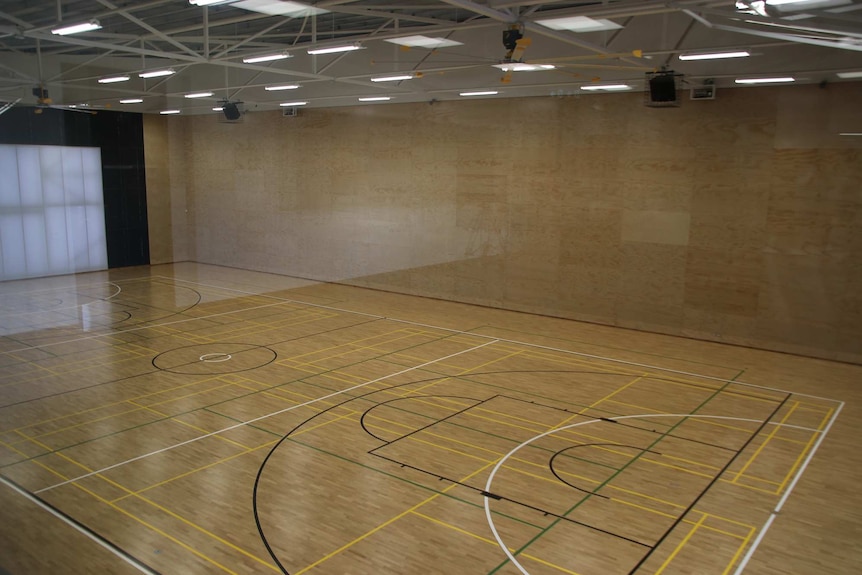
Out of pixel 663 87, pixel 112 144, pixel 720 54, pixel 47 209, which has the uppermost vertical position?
pixel 720 54

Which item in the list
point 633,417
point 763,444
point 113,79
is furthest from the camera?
point 633,417

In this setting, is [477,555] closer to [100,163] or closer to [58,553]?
[58,553]

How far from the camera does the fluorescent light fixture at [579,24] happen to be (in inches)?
342

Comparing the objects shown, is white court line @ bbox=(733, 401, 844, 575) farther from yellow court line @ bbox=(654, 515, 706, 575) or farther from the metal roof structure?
the metal roof structure

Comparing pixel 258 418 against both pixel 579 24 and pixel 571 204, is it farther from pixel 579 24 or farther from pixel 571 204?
pixel 571 204

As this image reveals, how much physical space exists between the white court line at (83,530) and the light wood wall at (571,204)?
18.7 feet

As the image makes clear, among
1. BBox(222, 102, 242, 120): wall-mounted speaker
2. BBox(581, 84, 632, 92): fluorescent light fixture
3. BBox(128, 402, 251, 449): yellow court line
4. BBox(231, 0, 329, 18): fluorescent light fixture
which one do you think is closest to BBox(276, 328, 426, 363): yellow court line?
BBox(128, 402, 251, 449): yellow court line

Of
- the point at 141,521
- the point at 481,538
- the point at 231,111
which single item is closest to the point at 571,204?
the point at 231,111

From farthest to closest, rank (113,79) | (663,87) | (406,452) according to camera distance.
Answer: (663,87) → (113,79) → (406,452)

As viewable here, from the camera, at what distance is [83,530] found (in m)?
5.84

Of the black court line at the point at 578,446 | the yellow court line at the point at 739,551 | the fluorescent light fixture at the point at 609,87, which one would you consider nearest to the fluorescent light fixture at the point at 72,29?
the black court line at the point at 578,446

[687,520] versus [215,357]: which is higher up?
[215,357]

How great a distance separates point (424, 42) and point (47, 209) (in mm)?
6946

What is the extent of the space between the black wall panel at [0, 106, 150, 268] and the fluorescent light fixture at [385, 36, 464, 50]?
13.8 feet
